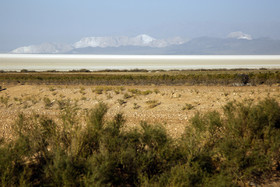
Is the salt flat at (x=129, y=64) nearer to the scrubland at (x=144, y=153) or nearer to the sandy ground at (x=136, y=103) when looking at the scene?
the sandy ground at (x=136, y=103)

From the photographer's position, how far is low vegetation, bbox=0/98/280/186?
17.2 ft

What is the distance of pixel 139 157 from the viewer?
6152 millimetres

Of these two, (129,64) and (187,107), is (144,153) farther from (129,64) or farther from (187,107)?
(129,64)

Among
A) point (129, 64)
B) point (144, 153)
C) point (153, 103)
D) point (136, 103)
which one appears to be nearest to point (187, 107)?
point (153, 103)

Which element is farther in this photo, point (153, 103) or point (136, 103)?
point (136, 103)

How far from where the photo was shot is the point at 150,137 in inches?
259

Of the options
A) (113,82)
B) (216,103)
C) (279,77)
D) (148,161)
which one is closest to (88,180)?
(148,161)

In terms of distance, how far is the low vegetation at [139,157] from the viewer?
5242mm

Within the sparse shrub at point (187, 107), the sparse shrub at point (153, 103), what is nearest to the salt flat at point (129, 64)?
the sparse shrub at point (153, 103)

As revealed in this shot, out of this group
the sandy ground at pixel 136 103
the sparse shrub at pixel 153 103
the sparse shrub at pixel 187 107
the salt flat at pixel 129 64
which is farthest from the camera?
the salt flat at pixel 129 64

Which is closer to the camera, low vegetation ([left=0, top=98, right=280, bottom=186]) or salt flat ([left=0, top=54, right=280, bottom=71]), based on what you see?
low vegetation ([left=0, top=98, right=280, bottom=186])

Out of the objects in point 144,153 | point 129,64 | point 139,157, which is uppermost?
point 129,64

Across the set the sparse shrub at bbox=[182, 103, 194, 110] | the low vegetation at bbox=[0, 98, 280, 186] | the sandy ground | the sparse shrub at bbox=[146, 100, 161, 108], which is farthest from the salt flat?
the low vegetation at bbox=[0, 98, 280, 186]

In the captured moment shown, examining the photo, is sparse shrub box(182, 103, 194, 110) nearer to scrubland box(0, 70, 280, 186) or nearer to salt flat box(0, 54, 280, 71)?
scrubland box(0, 70, 280, 186)
